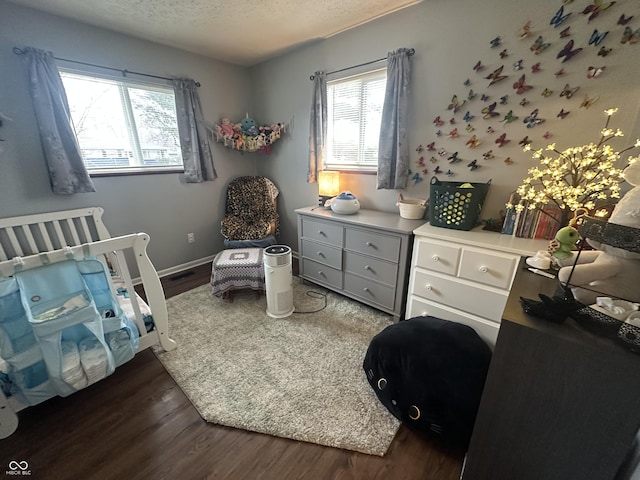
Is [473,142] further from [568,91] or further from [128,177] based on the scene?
[128,177]

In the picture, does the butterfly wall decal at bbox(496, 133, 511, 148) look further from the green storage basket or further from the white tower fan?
the white tower fan

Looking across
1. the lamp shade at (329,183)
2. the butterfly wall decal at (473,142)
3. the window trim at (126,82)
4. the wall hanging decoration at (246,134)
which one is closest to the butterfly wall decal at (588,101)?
the butterfly wall decal at (473,142)

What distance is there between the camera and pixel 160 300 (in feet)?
5.52

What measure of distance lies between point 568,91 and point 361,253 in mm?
1651

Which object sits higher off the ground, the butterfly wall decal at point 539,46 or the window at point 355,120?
the butterfly wall decal at point 539,46

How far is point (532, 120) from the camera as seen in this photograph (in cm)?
169

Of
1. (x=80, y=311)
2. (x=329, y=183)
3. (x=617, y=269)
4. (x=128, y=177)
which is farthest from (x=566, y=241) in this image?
(x=128, y=177)

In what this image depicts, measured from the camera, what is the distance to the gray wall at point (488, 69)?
145 cm

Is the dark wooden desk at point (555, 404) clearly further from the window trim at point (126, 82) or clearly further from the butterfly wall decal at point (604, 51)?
the window trim at point (126, 82)

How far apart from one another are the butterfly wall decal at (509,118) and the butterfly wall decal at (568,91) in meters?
0.24

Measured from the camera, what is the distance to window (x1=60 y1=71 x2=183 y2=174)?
2.31 meters

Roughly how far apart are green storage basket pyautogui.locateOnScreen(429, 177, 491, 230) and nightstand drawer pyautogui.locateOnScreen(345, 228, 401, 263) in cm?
35

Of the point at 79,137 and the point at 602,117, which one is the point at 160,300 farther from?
the point at 602,117

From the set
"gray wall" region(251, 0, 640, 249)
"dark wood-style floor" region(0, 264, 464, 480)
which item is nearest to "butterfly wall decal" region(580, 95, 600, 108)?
"gray wall" region(251, 0, 640, 249)
